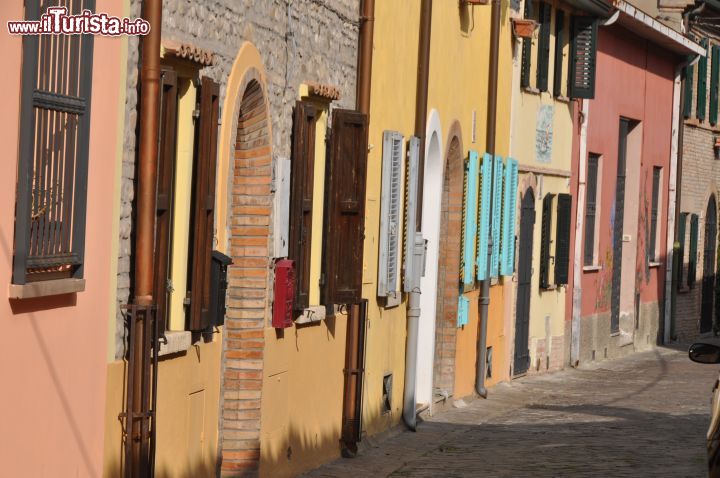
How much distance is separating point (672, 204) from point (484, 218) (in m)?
11.9

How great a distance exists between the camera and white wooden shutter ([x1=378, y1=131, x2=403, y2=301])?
47.4ft

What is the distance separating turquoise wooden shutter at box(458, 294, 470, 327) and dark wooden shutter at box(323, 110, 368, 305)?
5139 mm

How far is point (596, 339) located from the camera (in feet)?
84.8

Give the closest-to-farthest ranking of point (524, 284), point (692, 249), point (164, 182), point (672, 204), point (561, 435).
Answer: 1. point (164, 182)
2. point (561, 435)
3. point (524, 284)
4. point (672, 204)
5. point (692, 249)

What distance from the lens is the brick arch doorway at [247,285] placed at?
35.6 feet

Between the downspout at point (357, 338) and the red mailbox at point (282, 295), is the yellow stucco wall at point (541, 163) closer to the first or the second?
the downspout at point (357, 338)

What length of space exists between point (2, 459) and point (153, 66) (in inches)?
91.4

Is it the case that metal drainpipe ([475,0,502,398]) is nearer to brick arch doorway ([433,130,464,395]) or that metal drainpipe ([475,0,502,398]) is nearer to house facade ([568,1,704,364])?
brick arch doorway ([433,130,464,395])

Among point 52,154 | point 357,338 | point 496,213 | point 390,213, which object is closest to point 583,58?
point 496,213

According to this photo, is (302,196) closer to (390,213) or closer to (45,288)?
(390,213)

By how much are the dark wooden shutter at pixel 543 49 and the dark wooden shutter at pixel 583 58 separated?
1.08 m

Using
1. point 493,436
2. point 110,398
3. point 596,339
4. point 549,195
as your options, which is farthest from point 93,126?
point 596,339

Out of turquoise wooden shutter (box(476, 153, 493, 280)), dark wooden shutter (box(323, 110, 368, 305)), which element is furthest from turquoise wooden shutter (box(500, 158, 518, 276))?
dark wooden shutter (box(323, 110, 368, 305))

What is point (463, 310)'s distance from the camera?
1839 cm
